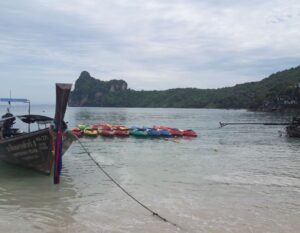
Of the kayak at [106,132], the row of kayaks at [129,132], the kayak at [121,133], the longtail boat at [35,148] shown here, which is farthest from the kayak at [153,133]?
the longtail boat at [35,148]

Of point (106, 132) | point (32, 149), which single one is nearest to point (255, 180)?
point (32, 149)

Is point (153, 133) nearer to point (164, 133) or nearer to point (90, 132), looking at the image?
point (164, 133)

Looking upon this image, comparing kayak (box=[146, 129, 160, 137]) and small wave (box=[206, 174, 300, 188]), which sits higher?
kayak (box=[146, 129, 160, 137])

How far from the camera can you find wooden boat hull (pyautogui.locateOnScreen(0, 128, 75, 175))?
49.2ft

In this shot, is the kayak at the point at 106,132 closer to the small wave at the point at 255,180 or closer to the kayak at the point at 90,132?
the kayak at the point at 90,132

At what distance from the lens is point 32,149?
15.4m

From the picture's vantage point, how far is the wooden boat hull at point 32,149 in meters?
15.0

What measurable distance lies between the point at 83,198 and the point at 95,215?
1992mm

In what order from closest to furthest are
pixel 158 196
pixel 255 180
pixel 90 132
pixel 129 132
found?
pixel 158 196
pixel 255 180
pixel 90 132
pixel 129 132

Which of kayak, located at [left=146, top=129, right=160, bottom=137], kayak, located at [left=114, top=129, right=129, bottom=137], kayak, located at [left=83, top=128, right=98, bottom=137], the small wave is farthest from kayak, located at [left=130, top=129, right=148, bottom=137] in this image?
the small wave

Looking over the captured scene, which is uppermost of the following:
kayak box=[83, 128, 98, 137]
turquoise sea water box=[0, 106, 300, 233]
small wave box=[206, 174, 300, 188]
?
kayak box=[83, 128, 98, 137]

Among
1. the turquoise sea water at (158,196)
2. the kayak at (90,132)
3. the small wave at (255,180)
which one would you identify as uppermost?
the kayak at (90,132)

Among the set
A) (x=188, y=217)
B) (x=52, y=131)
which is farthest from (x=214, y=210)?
(x=52, y=131)

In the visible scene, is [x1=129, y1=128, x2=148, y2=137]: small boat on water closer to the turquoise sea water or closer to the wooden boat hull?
the turquoise sea water
